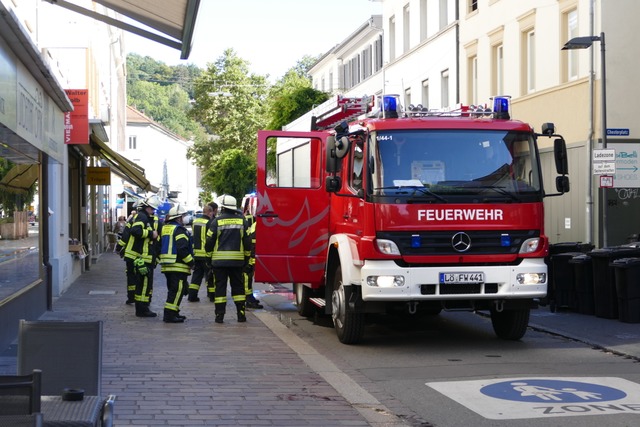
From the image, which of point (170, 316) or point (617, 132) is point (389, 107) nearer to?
point (170, 316)

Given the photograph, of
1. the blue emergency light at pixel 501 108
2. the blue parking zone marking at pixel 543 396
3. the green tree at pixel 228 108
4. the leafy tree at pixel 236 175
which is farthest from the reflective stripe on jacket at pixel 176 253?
the green tree at pixel 228 108

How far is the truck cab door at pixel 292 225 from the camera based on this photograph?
14.0 metres

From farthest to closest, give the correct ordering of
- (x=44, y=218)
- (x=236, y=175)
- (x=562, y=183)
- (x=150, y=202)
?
(x=236, y=175) → (x=150, y=202) → (x=44, y=218) → (x=562, y=183)

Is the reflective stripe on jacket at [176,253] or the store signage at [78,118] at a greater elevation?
the store signage at [78,118]

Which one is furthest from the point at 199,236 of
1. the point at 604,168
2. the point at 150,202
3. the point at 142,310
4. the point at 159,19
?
the point at 159,19

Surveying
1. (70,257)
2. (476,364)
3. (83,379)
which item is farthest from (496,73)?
(83,379)

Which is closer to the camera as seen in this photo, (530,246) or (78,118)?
(530,246)

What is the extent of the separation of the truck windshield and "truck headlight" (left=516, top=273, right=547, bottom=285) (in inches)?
34.2

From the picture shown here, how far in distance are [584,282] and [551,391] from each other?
21.6 ft

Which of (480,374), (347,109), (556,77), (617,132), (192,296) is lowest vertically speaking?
(480,374)

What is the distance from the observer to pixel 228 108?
7481 centimetres

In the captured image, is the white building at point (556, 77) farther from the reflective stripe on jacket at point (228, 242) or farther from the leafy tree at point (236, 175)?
the leafy tree at point (236, 175)

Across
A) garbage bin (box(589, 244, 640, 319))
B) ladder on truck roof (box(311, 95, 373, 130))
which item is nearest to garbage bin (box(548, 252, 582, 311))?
garbage bin (box(589, 244, 640, 319))

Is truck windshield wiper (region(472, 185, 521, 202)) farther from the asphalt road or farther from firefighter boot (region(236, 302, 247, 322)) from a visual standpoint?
firefighter boot (region(236, 302, 247, 322))
